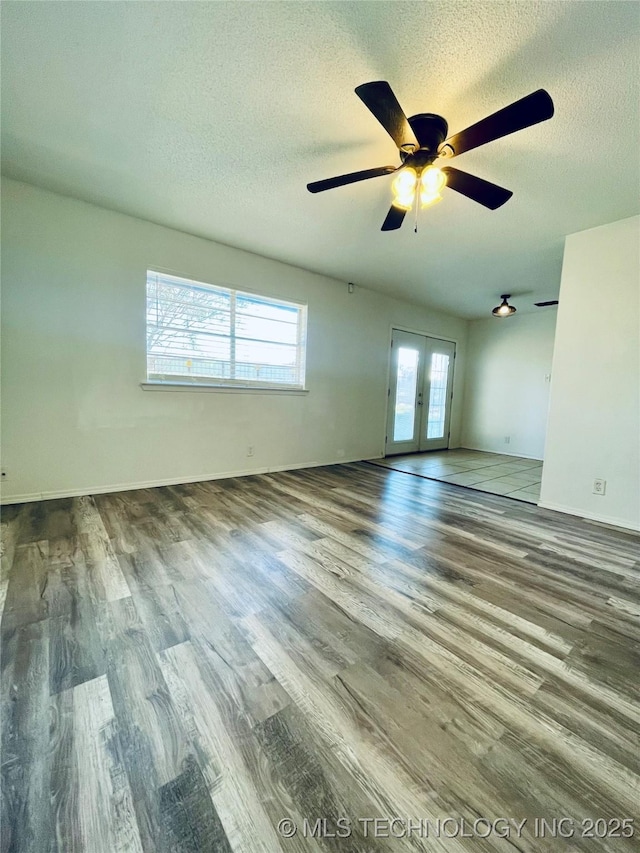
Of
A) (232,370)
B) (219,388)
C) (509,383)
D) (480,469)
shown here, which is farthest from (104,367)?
(509,383)

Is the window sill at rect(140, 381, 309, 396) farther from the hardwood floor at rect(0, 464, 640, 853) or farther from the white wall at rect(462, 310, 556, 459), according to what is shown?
the white wall at rect(462, 310, 556, 459)

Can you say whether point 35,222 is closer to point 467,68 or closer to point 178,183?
Result: point 178,183

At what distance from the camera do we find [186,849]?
75 centimetres

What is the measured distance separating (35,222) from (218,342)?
1.74m

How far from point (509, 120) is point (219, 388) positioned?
318 centimetres

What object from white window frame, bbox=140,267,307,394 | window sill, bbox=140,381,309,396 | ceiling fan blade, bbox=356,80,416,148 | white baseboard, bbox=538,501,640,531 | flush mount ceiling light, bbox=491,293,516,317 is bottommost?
white baseboard, bbox=538,501,640,531

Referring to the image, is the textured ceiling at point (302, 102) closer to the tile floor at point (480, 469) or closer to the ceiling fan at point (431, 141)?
the ceiling fan at point (431, 141)

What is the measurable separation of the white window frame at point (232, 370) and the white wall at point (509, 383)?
13.6ft

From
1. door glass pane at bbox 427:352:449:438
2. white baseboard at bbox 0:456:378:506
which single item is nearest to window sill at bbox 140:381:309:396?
white baseboard at bbox 0:456:378:506

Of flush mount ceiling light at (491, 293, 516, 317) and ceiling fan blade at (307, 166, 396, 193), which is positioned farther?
flush mount ceiling light at (491, 293, 516, 317)

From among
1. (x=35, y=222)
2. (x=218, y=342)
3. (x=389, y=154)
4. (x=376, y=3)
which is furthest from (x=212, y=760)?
(x=35, y=222)

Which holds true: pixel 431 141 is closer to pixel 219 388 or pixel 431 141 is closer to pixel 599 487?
pixel 219 388

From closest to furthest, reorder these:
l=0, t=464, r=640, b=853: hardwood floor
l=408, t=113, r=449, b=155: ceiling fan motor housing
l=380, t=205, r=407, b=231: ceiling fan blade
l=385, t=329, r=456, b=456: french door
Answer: l=0, t=464, r=640, b=853: hardwood floor < l=408, t=113, r=449, b=155: ceiling fan motor housing < l=380, t=205, r=407, b=231: ceiling fan blade < l=385, t=329, r=456, b=456: french door

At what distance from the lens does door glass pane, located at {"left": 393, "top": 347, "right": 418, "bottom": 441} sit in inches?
225
